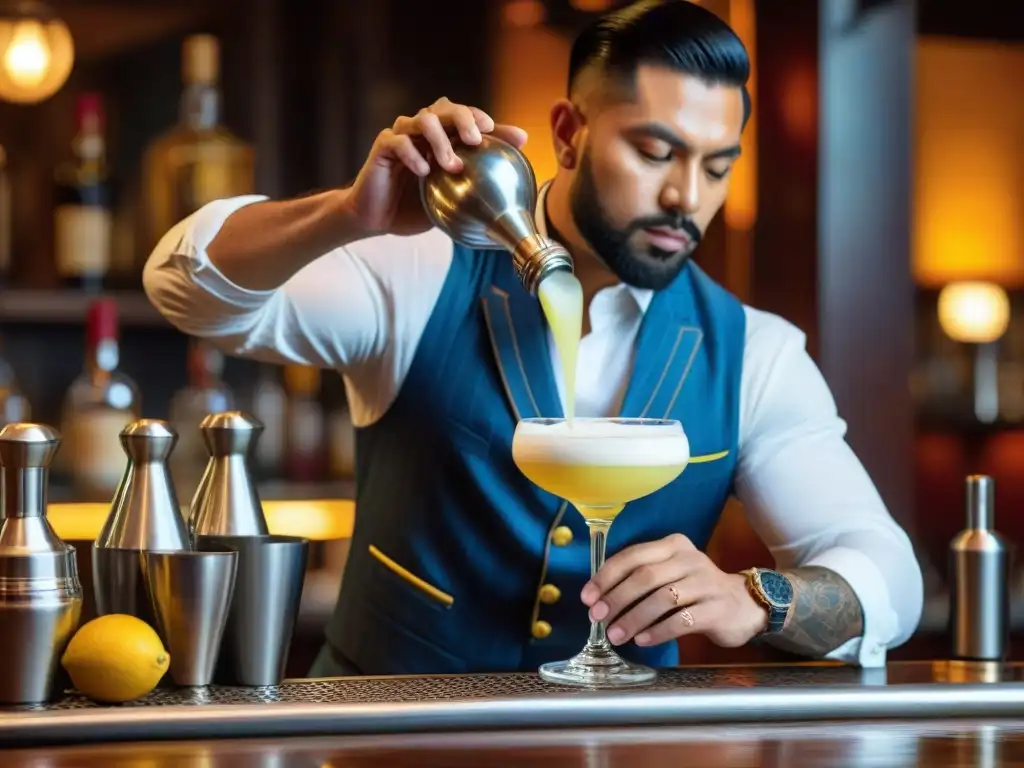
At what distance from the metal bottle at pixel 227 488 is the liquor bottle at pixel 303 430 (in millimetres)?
1697

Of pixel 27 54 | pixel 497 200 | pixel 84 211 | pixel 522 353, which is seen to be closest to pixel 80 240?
pixel 84 211

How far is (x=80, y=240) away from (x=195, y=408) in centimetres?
41

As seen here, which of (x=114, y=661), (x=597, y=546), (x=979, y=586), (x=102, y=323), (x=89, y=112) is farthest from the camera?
(x=89, y=112)

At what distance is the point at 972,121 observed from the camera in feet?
13.8

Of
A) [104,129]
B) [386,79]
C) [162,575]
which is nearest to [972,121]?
[386,79]

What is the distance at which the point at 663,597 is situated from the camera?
1.46 metres

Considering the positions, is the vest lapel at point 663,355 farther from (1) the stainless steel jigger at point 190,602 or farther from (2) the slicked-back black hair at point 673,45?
(1) the stainless steel jigger at point 190,602

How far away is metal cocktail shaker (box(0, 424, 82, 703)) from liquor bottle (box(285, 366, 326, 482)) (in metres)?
1.80

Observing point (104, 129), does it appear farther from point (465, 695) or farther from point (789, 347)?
point (465, 695)

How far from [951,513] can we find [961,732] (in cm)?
317

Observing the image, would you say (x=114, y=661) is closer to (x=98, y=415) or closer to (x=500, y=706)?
Result: (x=500, y=706)

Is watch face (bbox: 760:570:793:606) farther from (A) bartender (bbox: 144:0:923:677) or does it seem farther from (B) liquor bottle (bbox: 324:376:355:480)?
(B) liquor bottle (bbox: 324:376:355:480)

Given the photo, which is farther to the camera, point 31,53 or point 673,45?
point 31,53

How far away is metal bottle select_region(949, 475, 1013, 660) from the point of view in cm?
166
